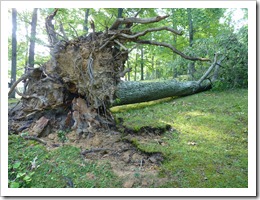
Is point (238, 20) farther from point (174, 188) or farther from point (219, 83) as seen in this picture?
point (174, 188)

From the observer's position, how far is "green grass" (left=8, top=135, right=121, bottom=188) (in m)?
2.16

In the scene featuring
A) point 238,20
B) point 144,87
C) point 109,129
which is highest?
point 238,20

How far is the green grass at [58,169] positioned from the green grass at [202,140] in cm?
79

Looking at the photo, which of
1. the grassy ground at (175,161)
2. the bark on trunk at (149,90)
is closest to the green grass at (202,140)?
the grassy ground at (175,161)

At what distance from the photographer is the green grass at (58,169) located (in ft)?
7.09

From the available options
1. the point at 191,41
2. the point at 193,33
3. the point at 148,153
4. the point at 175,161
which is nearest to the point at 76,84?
the point at 148,153

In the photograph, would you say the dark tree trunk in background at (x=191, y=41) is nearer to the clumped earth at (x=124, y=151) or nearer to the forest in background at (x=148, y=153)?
the forest in background at (x=148, y=153)

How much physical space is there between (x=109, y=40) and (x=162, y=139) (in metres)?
2.07

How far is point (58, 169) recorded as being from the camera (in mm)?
2359

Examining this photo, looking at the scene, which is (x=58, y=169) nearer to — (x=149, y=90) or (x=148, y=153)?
(x=148, y=153)

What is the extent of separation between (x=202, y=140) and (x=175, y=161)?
908 millimetres

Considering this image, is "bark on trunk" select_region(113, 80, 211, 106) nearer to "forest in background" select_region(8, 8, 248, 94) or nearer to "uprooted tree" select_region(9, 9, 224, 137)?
"uprooted tree" select_region(9, 9, 224, 137)

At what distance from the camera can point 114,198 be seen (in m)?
2.04

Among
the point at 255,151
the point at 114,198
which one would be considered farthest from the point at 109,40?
the point at 255,151
